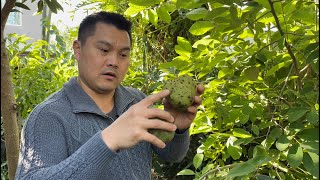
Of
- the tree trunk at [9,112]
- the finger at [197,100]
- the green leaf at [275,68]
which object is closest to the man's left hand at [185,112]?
the finger at [197,100]

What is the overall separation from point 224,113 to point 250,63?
24cm

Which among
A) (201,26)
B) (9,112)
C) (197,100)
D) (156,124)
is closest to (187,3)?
(201,26)

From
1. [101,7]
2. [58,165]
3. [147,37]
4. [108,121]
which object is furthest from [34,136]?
[147,37]

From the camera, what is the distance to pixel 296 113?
1110mm

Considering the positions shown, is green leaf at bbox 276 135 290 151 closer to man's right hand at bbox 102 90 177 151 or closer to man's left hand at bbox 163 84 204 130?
man's left hand at bbox 163 84 204 130

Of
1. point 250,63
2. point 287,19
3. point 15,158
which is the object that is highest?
point 287,19

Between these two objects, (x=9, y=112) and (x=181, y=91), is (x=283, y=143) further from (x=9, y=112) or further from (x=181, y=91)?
(x=9, y=112)

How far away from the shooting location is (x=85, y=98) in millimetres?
1455

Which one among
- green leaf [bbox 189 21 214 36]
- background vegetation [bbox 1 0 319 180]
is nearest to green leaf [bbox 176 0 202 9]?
background vegetation [bbox 1 0 319 180]

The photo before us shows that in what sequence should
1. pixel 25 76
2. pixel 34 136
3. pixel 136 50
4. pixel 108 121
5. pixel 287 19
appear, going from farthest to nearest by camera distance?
1. pixel 136 50
2. pixel 25 76
3. pixel 108 121
4. pixel 287 19
5. pixel 34 136

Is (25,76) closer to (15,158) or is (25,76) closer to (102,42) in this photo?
(15,158)

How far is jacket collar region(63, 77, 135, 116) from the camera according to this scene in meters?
1.41

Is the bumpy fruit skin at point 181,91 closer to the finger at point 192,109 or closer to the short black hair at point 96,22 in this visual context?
the finger at point 192,109

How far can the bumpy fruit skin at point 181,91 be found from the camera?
124 centimetres
